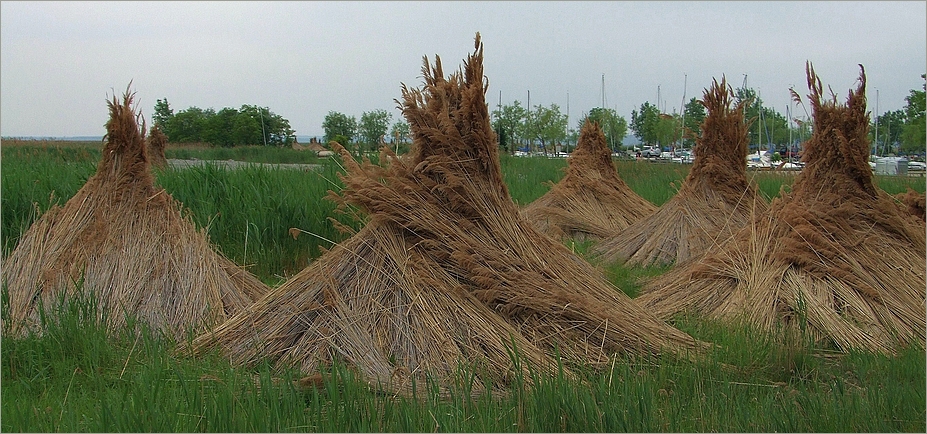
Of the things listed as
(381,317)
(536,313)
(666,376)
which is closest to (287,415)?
(381,317)

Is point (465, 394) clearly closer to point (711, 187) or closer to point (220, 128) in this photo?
point (711, 187)

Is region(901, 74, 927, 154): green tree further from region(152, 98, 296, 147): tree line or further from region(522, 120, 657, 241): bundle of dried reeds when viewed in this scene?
region(152, 98, 296, 147): tree line

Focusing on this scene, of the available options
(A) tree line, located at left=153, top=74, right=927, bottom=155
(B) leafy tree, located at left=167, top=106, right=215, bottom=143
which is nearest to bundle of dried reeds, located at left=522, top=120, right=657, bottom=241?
(A) tree line, located at left=153, top=74, right=927, bottom=155

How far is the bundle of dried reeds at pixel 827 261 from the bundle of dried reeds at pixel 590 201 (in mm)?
4318

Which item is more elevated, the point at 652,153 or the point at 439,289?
the point at 652,153

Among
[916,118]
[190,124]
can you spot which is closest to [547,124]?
[916,118]

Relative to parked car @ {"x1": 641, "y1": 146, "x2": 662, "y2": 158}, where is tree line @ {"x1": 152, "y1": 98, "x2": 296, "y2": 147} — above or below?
above

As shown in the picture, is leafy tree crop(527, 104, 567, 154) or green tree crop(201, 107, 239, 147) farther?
leafy tree crop(527, 104, 567, 154)

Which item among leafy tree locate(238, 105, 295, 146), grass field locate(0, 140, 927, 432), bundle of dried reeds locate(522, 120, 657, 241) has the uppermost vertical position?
leafy tree locate(238, 105, 295, 146)

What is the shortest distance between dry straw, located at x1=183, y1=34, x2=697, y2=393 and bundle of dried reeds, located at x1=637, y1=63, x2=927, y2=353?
1.29 meters

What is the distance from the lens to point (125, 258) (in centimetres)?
534

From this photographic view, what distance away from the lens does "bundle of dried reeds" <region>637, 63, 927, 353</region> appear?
16.9 ft

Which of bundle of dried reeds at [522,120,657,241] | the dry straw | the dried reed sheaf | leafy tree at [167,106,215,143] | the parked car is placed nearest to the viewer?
the dry straw

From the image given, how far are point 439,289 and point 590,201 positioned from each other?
294 inches
